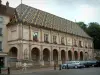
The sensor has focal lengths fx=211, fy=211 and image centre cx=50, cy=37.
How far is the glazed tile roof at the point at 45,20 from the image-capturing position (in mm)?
48869

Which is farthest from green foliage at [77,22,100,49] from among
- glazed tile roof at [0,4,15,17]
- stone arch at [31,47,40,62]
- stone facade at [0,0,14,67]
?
stone facade at [0,0,14,67]

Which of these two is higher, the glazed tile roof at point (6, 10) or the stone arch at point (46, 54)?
the glazed tile roof at point (6, 10)

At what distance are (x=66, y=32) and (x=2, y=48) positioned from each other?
20.3 meters

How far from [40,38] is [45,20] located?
7.09 meters

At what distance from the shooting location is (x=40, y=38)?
49.1 metres

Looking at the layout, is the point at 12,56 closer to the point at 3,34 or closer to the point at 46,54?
the point at 3,34

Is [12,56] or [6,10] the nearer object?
[12,56]

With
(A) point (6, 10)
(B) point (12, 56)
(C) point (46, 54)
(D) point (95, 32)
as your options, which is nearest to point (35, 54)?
(C) point (46, 54)

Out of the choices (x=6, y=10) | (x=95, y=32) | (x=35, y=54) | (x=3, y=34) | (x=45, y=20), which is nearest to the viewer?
(x=3, y=34)

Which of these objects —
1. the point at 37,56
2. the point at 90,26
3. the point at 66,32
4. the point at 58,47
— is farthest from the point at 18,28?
the point at 90,26

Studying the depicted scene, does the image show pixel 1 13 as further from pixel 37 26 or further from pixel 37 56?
pixel 37 56

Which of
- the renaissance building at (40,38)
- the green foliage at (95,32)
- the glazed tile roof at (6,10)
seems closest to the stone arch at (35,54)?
the renaissance building at (40,38)

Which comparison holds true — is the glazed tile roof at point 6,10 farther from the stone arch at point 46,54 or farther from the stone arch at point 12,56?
the stone arch at point 46,54

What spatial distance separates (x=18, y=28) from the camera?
44.8m
